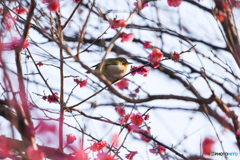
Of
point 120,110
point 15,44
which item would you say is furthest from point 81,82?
point 15,44

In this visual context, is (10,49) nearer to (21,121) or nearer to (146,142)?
(21,121)

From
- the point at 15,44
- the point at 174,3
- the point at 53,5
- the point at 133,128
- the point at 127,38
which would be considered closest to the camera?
the point at 15,44

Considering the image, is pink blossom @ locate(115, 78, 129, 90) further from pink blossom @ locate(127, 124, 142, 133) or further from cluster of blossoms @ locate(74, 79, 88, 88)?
pink blossom @ locate(127, 124, 142, 133)

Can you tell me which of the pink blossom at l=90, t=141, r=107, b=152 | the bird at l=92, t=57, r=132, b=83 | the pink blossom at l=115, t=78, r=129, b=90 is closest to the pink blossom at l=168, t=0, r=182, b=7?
the pink blossom at l=115, t=78, r=129, b=90

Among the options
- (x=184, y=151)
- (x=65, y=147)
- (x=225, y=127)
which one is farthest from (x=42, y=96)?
(x=225, y=127)

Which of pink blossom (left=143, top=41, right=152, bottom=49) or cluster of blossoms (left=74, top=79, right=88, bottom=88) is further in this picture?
pink blossom (left=143, top=41, right=152, bottom=49)

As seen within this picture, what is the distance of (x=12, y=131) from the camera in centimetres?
143

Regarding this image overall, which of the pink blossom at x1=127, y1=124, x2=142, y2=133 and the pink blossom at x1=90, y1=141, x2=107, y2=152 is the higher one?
the pink blossom at x1=127, y1=124, x2=142, y2=133

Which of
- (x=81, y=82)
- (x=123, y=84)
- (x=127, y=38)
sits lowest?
(x=81, y=82)

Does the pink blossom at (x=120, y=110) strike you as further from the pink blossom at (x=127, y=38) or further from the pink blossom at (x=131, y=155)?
the pink blossom at (x=127, y=38)

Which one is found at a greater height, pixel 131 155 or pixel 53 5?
pixel 53 5

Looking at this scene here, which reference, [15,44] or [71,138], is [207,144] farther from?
[15,44]

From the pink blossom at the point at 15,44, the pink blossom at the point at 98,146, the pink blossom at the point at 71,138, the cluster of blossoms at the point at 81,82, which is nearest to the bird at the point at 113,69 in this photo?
the cluster of blossoms at the point at 81,82

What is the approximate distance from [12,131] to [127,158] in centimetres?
246
